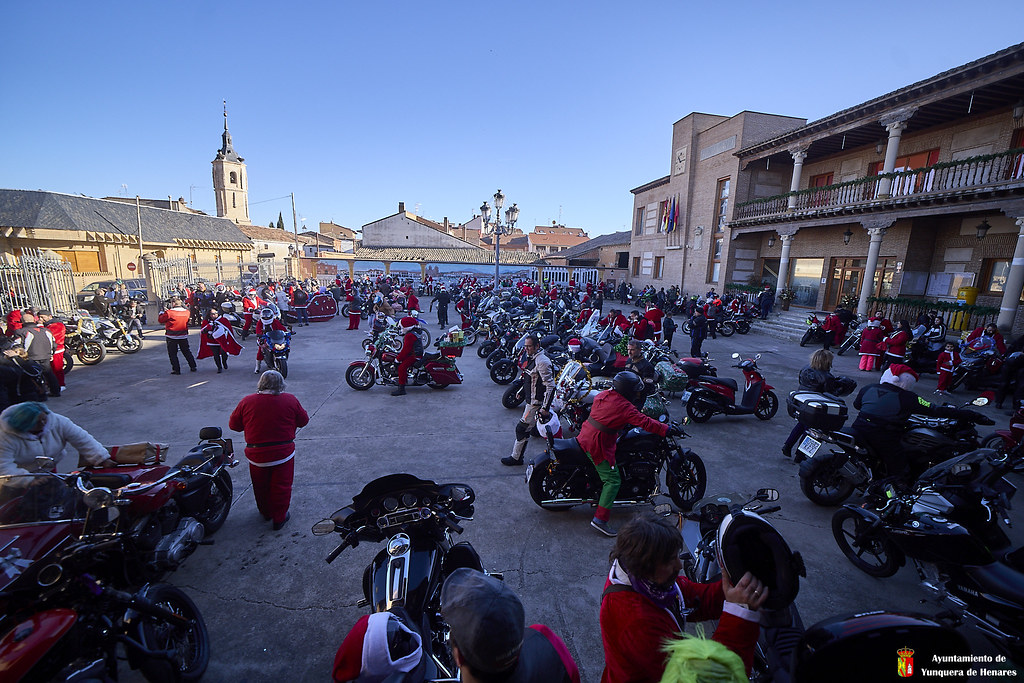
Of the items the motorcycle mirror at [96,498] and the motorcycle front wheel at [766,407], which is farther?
the motorcycle front wheel at [766,407]

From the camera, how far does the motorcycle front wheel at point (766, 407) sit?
7469mm

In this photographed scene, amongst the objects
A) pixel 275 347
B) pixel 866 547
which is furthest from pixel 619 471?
pixel 275 347

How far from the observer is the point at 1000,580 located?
8.45 feet

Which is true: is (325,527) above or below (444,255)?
below

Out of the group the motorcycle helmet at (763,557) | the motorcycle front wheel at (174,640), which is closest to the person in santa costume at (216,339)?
the motorcycle front wheel at (174,640)

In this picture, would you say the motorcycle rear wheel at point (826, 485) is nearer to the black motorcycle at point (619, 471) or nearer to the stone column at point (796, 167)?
the black motorcycle at point (619, 471)

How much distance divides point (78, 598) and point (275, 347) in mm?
7384

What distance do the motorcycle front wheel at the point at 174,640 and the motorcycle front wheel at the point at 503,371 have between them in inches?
269

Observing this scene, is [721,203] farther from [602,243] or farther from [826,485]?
[826,485]

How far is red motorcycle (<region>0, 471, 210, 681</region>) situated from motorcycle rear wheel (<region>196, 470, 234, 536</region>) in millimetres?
1115

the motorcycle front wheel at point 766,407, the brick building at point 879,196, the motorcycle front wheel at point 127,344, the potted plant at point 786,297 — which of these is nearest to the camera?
the motorcycle front wheel at point 766,407

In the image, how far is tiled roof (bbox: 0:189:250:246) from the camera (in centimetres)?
2402

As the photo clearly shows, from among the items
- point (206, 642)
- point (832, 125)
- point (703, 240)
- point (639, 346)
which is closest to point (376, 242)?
point (703, 240)

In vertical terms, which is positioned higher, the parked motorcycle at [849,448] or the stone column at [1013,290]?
the stone column at [1013,290]
